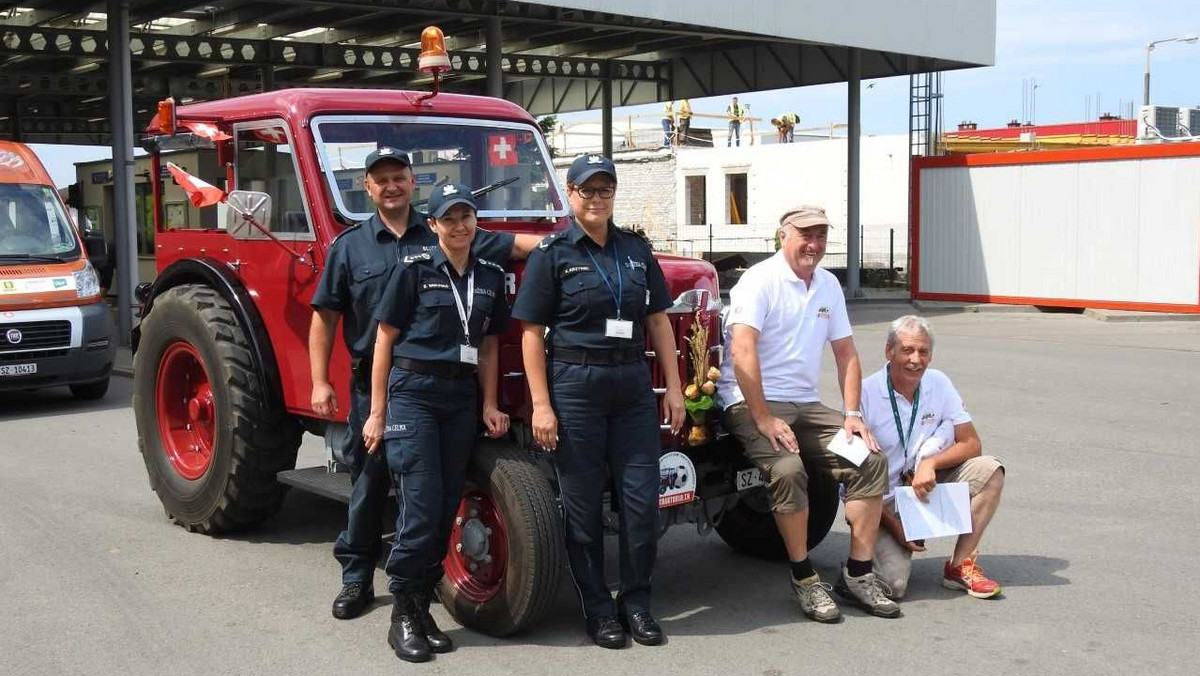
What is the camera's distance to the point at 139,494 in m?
8.48

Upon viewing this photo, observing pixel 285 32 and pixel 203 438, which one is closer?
pixel 203 438

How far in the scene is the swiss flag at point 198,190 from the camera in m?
6.53

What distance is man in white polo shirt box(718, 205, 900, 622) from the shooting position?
570 centimetres

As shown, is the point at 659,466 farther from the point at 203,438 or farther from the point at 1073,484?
the point at 1073,484

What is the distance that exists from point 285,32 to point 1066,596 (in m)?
21.5

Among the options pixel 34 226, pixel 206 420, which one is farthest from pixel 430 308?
pixel 34 226

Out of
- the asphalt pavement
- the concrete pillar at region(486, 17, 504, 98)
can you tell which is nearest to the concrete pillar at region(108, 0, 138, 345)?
the concrete pillar at region(486, 17, 504, 98)

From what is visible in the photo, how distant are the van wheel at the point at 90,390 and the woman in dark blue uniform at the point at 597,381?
29.6ft

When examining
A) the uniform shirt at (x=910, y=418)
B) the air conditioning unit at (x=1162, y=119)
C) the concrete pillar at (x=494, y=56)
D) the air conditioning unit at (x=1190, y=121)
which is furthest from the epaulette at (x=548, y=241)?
the air conditioning unit at (x=1190, y=121)

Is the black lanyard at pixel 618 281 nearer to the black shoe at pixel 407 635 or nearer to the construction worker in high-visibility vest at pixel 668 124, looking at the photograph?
the black shoe at pixel 407 635

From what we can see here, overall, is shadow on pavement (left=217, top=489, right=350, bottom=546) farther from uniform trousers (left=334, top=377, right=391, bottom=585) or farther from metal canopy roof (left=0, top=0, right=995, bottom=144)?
metal canopy roof (left=0, top=0, right=995, bottom=144)

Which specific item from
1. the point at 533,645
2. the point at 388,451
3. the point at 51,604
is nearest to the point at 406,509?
the point at 388,451

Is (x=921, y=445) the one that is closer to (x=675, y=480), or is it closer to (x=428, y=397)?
(x=675, y=480)

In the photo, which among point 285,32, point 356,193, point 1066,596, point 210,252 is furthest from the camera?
point 285,32
